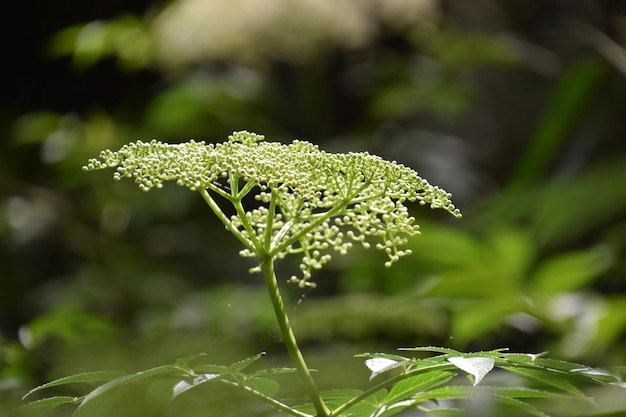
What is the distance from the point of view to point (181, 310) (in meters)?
1.87

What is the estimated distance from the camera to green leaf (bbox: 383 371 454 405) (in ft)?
1.77

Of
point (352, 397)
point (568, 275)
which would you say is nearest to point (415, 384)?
point (352, 397)

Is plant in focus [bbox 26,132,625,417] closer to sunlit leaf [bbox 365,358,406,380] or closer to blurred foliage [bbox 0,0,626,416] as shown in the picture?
sunlit leaf [bbox 365,358,406,380]

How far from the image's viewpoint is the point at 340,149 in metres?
2.79

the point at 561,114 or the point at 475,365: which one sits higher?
the point at 561,114

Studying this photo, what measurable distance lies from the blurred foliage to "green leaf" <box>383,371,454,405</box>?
23cm

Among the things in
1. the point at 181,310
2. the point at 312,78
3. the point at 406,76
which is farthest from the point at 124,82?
the point at 181,310

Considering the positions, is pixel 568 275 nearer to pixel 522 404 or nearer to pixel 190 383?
pixel 522 404

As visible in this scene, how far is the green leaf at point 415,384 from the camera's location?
1.77 feet

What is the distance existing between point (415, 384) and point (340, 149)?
2.27 metres

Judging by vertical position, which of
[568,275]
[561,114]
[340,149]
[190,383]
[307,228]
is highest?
[340,149]

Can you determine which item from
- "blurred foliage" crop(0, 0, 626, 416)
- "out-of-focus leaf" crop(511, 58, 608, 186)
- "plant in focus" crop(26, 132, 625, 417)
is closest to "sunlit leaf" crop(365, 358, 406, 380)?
"plant in focus" crop(26, 132, 625, 417)

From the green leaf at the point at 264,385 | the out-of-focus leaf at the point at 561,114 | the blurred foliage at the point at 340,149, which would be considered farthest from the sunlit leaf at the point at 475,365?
the out-of-focus leaf at the point at 561,114

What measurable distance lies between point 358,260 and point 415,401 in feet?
5.33
